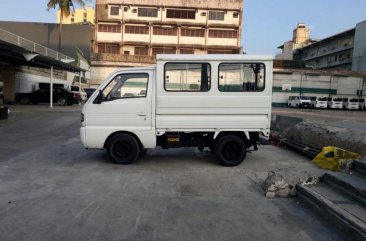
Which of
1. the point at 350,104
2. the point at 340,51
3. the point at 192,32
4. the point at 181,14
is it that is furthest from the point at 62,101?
the point at 340,51

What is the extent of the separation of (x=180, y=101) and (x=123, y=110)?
137cm

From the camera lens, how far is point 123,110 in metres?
8.57

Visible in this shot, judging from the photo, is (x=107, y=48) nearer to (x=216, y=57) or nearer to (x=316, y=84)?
(x=316, y=84)

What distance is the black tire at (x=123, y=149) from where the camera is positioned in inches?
341

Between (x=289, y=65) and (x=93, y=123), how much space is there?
57874mm

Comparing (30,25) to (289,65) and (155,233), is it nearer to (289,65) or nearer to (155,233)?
(289,65)

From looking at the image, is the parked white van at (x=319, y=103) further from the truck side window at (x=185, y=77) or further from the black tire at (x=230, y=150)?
the truck side window at (x=185, y=77)

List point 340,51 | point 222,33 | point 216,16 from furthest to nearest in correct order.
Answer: point 340,51 < point 216,16 < point 222,33

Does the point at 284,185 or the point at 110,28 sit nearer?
the point at 284,185

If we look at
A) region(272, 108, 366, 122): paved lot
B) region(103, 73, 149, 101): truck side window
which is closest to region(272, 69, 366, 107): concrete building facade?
region(272, 108, 366, 122): paved lot

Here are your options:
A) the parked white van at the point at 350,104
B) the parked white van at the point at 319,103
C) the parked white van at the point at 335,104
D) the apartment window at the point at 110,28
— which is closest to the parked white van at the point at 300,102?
the parked white van at the point at 319,103

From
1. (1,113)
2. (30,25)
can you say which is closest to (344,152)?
(1,113)

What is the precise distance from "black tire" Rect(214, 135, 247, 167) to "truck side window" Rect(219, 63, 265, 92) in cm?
122

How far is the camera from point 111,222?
16.3 ft
